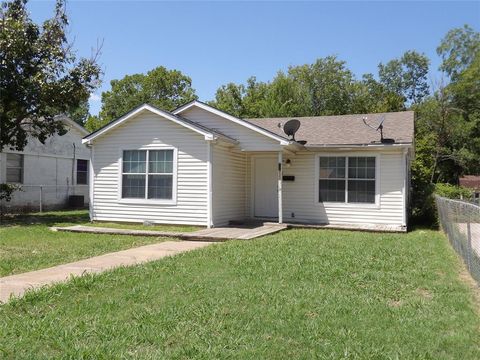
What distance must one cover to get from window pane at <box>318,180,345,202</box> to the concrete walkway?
6.24 meters

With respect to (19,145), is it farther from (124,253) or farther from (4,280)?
(4,280)

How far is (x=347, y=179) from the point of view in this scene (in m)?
15.6

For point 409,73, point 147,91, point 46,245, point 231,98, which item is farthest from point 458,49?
point 46,245

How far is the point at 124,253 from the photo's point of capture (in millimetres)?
9508

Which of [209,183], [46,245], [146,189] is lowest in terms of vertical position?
[46,245]

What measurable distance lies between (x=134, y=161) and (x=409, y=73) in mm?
47219

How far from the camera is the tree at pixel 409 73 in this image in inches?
2138

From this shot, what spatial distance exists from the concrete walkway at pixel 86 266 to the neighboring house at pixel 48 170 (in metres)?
12.5

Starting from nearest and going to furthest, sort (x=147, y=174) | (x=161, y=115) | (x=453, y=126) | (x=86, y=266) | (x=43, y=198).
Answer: (x=86, y=266) → (x=161, y=115) → (x=147, y=174) → (x=43, y=198) → (x=453, y=126)

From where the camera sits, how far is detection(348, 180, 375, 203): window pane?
15.3 metres

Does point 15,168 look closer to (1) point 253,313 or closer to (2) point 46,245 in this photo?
(2) point 46,245

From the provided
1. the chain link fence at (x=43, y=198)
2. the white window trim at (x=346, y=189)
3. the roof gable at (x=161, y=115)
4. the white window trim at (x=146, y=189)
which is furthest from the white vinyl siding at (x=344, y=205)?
the chain link fence at (x=43, y=198)

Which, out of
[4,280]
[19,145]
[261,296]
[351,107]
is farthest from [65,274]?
[351,107]

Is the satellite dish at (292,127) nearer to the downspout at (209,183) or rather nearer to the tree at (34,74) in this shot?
the downspout at (209,183)
